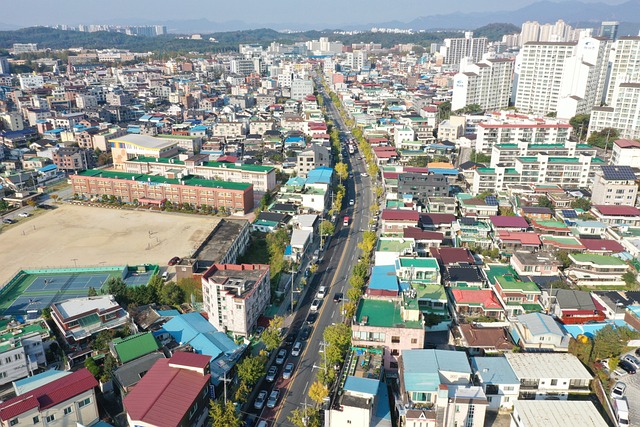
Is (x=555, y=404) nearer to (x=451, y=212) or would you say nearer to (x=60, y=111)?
(x=451, y=212)

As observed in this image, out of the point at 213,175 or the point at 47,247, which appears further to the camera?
the point at 213,175

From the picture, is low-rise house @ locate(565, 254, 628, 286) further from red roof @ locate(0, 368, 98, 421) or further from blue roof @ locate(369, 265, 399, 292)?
red roof @ locate(0, 368, 98, 421)

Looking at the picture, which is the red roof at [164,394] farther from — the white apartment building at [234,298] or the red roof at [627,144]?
the red roof at [627,144]

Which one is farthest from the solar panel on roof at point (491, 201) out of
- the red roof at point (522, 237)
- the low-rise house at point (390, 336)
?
the low-rise house at point (390, 336)

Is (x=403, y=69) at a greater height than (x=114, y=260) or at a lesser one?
greater

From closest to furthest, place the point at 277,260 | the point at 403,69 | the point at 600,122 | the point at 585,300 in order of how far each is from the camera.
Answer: the point at 585,300, the point at 277,260, the point at 600,122, the point at 403,69


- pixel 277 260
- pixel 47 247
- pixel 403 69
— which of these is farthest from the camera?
pixel 403 69

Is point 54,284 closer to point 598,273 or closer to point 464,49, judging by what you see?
point 598,273

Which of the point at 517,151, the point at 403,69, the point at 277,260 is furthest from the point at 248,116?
the point at 403,69
